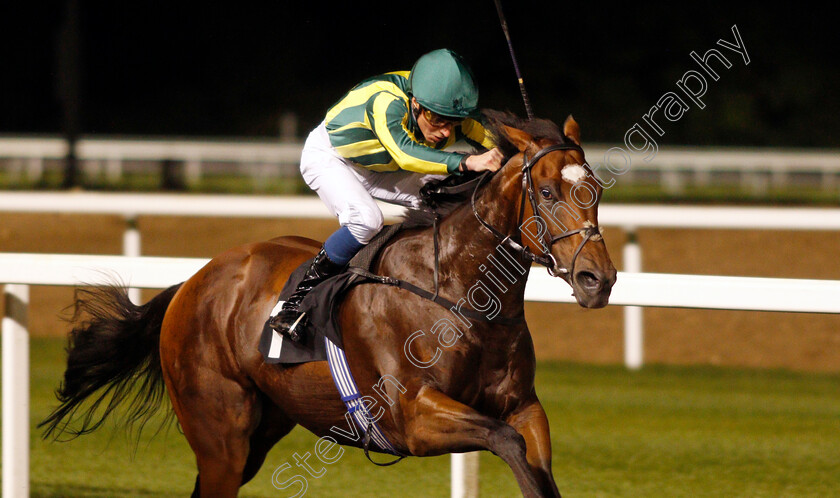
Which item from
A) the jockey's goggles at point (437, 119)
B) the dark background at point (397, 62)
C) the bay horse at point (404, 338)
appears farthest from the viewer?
the dark background at point (397, 62)

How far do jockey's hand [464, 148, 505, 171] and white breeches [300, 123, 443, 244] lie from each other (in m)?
0.43

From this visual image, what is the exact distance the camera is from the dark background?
23016 millimetres

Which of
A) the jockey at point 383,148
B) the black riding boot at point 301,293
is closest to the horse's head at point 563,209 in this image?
the jockey at point 383,148

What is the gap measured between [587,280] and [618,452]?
2.63 metres

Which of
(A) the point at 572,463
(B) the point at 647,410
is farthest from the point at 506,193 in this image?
(B) the point at 647,410

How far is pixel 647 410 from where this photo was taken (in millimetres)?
6285

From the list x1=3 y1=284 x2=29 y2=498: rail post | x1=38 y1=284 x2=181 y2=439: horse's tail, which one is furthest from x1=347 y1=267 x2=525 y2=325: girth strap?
x1=3 y1=284 x2=29 y2=498: rail post

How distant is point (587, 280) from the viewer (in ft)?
9.70

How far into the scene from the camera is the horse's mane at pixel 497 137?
3.23 m

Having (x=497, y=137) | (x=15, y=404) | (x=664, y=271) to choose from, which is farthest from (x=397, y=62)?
(x=497, y=137)

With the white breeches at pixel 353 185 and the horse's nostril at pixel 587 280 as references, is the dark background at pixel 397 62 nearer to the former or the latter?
the white breeches at pixel 353 185

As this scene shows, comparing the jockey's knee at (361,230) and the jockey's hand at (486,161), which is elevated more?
the jockey's hand at (486,161)

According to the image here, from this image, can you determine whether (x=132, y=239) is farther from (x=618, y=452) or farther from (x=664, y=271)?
(x=664, y=271)

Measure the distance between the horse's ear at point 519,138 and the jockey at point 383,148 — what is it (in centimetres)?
7
